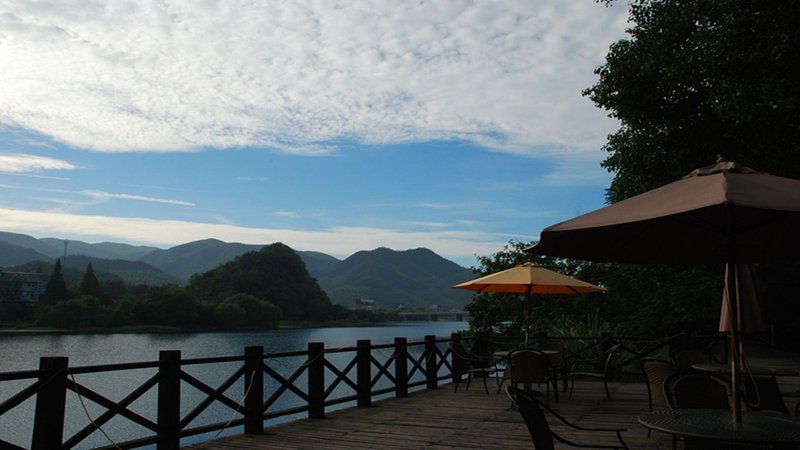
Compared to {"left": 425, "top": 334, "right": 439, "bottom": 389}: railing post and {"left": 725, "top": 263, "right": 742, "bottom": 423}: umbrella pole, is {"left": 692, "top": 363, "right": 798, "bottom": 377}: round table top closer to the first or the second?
{"left": 725, "top": 263, "right": 742, "bottom": 423}: umbrella pole

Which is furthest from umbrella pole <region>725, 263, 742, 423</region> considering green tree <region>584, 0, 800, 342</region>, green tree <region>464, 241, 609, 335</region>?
green tree <region>464, 241, 609, 335</region>

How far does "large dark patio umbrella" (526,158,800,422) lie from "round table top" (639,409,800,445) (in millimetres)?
175

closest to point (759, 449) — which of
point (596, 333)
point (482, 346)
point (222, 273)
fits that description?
point (482, 346)

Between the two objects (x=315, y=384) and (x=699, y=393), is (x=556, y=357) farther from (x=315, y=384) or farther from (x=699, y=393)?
(x=699, y=393)

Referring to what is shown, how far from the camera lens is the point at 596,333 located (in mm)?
14664

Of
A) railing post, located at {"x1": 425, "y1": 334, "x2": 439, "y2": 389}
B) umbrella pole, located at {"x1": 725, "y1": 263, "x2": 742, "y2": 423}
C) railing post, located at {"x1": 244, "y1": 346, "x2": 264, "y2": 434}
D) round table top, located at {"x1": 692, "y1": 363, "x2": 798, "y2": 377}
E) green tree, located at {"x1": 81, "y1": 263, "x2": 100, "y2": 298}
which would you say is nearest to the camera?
umbrella pole, located at {"x1": 725, "y1": 263, "x2": 742, "y2": 423}

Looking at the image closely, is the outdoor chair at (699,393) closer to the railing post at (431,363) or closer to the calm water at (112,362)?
the calm water at (112,362)

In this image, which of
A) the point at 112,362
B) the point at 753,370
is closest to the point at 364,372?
the point at 753,370

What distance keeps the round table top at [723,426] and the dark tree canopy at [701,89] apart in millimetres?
7754

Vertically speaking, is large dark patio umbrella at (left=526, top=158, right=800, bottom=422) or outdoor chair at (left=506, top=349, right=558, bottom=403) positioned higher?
large dark patio umbrella at (left=526, top=158, right=800, bottom=422)

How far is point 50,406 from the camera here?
16.4 feet

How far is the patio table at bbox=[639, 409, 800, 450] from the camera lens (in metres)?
3.42

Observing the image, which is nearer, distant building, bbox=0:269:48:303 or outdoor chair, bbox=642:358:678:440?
outdoor chair, bbox=642:358:678:440

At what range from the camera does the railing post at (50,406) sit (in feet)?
16.2
